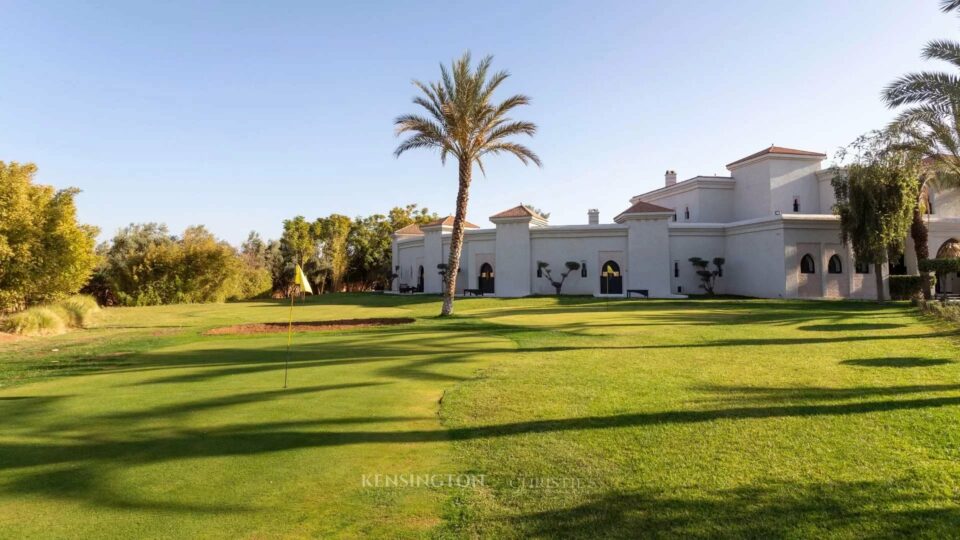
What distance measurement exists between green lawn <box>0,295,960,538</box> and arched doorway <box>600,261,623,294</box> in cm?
2412

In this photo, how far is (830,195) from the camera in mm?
34344

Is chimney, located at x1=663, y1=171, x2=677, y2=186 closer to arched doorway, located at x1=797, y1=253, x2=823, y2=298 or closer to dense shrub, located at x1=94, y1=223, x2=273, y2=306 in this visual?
arched doorway, located at x1=797, y1=253, x2=823, y2=298

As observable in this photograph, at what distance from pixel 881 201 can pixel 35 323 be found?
115 feet

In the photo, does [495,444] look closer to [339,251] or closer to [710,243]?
[710,243]

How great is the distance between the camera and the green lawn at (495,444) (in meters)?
3.59

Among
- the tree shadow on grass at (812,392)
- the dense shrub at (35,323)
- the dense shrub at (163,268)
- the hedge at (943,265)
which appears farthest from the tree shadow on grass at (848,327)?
the dense shrub at (163,268)

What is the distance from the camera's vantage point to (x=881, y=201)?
966 inches

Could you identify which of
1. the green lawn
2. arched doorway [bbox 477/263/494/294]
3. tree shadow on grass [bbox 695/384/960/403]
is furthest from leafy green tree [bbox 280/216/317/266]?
tree shadow on grass [bbox 695/384/960/403]

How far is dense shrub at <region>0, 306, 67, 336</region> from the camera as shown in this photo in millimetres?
16438

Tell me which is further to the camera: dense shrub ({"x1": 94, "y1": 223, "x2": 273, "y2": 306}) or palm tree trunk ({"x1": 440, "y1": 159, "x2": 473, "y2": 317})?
dense shrub ({"x1": 94, "y1": 223, "x2": 273, "y2": 306})

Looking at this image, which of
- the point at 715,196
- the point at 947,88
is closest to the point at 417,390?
the point at 947,88

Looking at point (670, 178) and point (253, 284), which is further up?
point (670, 178)

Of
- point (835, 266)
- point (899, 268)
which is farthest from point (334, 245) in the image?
point (899, 268)

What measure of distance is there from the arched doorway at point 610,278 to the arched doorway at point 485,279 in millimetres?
7876
